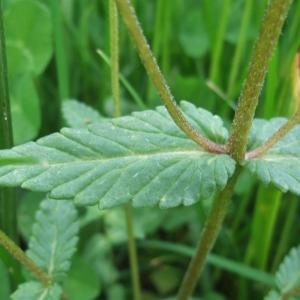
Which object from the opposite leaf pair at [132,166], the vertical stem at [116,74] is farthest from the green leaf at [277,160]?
the vertical stem at [116,74]

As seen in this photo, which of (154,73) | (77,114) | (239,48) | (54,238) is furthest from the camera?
(239,48)

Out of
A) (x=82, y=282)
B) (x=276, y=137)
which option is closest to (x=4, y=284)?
(x=82, y=282)

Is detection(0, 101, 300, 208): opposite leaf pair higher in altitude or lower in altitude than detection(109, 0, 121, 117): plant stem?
lower

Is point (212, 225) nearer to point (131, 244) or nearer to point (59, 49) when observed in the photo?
point (131, 244)

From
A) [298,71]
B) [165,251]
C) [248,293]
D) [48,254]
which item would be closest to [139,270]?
[165,251]

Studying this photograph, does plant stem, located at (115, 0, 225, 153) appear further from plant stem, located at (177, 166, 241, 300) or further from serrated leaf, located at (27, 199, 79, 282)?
serrated leaf, located at (27, 199, 79, 282)

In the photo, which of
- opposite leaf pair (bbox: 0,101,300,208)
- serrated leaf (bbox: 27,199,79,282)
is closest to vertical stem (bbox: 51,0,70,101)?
serrated leaf (bbox: 27,199,79,282)

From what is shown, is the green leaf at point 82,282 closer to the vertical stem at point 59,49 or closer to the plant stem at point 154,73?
the vertical stem at point 59,49
